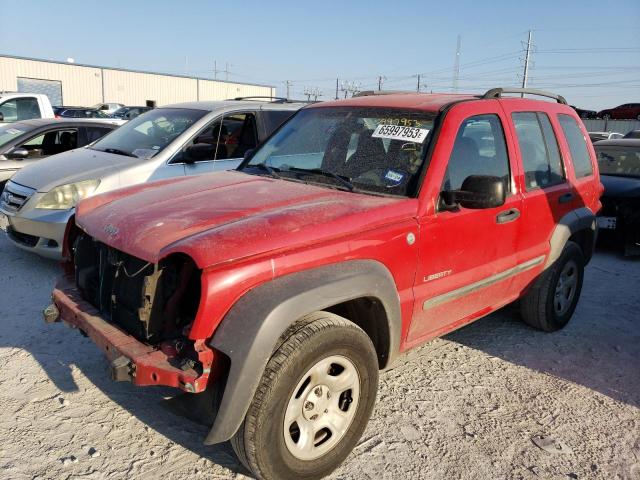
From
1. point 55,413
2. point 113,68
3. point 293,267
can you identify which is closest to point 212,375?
point 293,267

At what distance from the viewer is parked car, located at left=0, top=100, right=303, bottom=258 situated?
5570 millimetres

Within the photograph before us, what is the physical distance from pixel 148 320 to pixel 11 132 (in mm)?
6929

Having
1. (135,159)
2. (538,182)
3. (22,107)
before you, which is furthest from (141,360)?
(22,107)

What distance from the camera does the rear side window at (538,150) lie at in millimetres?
4006

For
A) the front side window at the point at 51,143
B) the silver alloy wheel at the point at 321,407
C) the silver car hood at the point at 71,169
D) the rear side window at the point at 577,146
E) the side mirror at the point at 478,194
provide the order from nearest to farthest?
1. the silver alloy wheel at the point at 321,407
2. the side mirror at the point at 478,194
3. the rear side window at the point at 577,146
4. the silver car hood at the point at 71,169
5. the front side window at the point at 51,143

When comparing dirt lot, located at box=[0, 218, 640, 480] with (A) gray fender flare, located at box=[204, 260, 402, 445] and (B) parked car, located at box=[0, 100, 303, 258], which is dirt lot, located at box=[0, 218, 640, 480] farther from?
(B) parked car, located at box=[0, 100, 303, 258]

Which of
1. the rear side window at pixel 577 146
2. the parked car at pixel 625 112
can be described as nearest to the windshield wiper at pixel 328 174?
the rear side window at pixel 577 146

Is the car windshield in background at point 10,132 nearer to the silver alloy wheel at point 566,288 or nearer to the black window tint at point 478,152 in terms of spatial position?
the black window tint at point 478,152

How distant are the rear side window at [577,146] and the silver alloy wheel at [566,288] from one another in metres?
0.81

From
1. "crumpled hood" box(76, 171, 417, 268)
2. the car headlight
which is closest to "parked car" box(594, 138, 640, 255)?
"crumpled hood" box(76, 171, 417, 268)

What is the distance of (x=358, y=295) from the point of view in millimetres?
2730

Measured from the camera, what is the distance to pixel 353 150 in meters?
3.67

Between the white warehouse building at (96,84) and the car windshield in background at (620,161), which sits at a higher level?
the white warehouse building at (96,84)

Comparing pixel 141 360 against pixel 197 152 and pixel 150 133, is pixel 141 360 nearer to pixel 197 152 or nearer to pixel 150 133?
pixel 197 152
